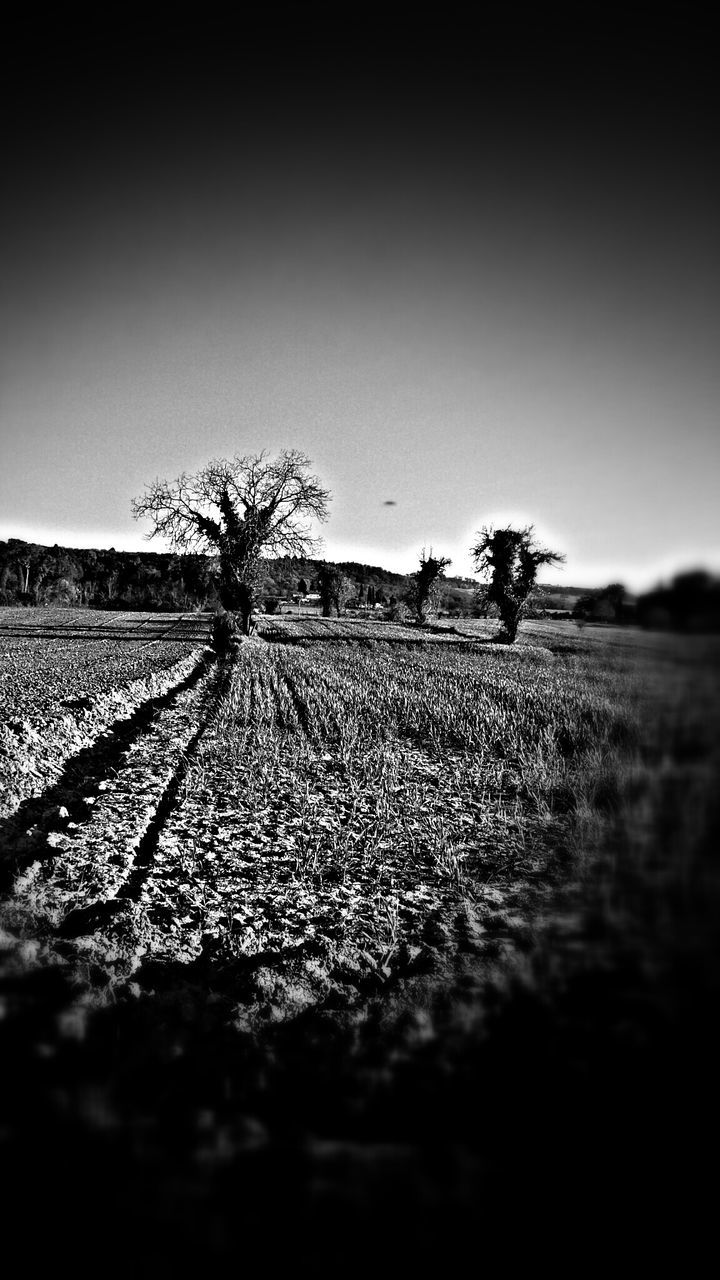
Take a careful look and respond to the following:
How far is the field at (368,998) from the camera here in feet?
4.62

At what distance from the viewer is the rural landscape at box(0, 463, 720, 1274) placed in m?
1.40

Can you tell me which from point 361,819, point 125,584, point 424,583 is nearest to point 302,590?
point 125,584

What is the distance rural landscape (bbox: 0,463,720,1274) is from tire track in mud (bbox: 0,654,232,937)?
5cm

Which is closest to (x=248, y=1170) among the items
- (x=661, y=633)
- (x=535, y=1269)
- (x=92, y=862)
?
(x=535, y=1269)

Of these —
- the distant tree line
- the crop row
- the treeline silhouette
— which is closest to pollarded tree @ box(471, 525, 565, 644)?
the distant tree line

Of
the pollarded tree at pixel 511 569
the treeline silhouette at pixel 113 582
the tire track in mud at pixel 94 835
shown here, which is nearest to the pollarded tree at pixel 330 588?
the treeline silhouette at pixel 113 582

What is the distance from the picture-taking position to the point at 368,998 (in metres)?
3.39

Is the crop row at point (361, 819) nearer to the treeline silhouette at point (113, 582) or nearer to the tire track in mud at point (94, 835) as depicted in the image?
the tire track in mud at point (94, 835)

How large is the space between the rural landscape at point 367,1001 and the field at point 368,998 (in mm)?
12

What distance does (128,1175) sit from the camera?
1878 mm

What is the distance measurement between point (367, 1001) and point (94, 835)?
12.3 ft

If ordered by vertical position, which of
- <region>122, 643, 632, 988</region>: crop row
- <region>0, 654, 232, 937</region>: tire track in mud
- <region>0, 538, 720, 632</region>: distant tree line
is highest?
<region>0, 538, 720, 632</region>: distant tree line

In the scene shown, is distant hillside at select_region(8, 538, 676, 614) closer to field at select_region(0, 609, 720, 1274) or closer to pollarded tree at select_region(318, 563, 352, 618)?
pollarded tree at select_region(318, 563, 352, 618)

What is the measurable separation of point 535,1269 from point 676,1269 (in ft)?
1.10
